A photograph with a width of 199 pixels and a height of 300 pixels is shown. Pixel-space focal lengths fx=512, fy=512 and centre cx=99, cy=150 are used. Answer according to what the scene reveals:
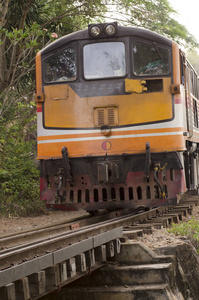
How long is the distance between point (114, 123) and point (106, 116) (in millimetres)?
182

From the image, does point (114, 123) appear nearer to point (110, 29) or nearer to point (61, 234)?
point (110, 29)

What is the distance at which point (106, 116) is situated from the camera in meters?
8.54

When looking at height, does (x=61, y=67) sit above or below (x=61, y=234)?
above

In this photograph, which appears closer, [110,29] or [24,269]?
[24,269]

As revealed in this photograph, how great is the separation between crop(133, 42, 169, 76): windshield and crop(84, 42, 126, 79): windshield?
0.24m

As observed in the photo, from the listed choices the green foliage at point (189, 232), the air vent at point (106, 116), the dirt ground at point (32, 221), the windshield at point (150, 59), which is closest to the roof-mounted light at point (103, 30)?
the windshield at point (150, 59)

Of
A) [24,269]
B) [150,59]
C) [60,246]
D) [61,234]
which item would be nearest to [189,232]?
[61,234]

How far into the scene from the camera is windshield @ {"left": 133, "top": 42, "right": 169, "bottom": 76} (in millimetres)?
8609

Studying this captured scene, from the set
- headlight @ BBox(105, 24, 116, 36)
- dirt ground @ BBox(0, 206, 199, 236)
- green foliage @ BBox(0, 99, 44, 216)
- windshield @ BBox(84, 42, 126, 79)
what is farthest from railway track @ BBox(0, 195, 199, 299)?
green foliage @ BBox(0, 99, 44, 216)

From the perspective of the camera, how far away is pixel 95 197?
28.5 feet

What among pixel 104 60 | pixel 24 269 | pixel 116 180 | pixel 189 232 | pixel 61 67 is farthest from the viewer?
pixel 61 67

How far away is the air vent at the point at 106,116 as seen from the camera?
8508 millimetres

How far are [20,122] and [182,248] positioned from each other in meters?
7.79

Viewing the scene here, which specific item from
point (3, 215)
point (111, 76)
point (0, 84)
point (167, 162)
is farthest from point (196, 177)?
point (0, 84)
